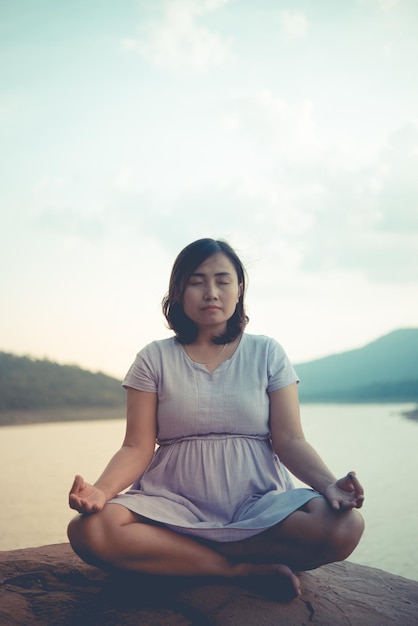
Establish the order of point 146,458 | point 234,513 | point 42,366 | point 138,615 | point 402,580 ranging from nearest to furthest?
point 138,615 < point 234,513 < point 146,458 < point 402,580 < point 42,366

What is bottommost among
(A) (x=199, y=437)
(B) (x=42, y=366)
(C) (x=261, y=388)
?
(A) (x=199, y=437)

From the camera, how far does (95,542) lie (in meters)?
2.01

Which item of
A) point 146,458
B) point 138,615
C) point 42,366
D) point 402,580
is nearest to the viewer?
point 138,615

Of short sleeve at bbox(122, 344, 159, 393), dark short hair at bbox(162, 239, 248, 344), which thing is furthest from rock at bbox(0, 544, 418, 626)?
dark short hair at bbox(162, 239, 248, 344)

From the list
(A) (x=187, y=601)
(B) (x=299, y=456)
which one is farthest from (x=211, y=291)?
(A) (x=187, y=601)

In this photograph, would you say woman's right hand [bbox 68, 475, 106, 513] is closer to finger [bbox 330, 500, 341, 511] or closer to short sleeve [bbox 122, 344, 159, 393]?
short sleeve [bbox 122, 344, 159, 393]

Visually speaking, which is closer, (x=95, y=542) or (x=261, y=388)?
(x=95, y=542)

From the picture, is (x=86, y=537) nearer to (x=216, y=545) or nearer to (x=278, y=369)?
(x=216, y=545)

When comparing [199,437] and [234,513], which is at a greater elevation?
[199,437]

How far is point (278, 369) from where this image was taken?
8.11 feet

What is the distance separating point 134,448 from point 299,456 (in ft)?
2.04

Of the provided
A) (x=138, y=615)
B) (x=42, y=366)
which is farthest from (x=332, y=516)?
(x=42, y=366)

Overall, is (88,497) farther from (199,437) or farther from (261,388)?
(261,388)

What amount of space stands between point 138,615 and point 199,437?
638mm
